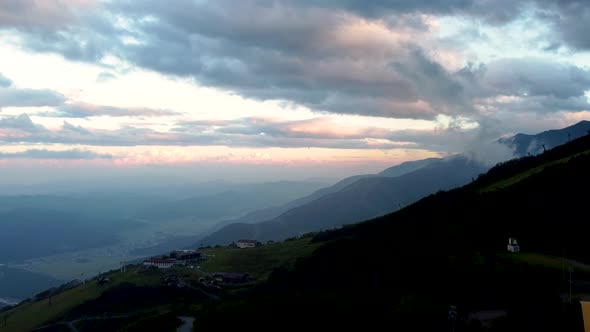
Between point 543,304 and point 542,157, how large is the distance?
10132cm

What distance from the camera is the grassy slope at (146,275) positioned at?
11556cm

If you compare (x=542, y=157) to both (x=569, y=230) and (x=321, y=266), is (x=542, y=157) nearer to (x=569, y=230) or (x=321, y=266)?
(x=569, y=230)

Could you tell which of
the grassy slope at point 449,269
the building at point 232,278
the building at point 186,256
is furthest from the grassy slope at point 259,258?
the grassy slope at point 449,269

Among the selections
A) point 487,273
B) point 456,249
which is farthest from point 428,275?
point 456,249

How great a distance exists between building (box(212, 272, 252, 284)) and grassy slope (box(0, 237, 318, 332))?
9.42ft

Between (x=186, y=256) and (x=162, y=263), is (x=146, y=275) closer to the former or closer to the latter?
(x=162, y=263)

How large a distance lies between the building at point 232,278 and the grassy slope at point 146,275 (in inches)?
113

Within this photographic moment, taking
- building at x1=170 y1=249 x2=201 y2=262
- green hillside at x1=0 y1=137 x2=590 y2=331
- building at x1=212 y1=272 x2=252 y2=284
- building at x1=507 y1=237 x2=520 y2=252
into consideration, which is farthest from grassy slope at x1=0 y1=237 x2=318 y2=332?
building at x1=507 y1=237 x2=520 y2=252

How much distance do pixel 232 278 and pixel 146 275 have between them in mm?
24869

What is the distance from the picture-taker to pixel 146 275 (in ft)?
413

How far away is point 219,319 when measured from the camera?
62.9 m

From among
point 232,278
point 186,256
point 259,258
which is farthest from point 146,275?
point 259,258

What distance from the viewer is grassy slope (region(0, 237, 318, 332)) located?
115556 millimetres

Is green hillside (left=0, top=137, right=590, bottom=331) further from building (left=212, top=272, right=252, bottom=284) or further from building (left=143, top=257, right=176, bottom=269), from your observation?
building (left=143, top=257, right=176, bottom=269)
